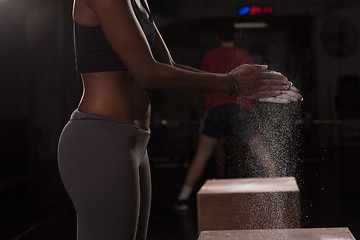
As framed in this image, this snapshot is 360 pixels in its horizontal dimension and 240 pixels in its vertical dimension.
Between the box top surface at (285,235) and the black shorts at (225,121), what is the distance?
262cm

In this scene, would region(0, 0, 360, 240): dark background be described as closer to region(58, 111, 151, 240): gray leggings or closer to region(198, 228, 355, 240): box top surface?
region(198, 228, 355, 240): box top surface

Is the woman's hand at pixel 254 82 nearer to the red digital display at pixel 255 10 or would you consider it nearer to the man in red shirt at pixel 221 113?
the man in red shirt at pixel 221 113

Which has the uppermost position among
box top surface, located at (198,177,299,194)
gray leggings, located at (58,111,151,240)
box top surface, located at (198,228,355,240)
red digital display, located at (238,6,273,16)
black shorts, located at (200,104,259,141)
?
red digital display, located at (238,6,273,16)

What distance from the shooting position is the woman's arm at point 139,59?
5.45 feet

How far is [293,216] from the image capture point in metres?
3.58

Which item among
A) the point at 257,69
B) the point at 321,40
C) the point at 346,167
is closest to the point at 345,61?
the point at 321,40

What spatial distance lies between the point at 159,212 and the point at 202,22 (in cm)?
230

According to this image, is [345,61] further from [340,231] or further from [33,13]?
[340,231]

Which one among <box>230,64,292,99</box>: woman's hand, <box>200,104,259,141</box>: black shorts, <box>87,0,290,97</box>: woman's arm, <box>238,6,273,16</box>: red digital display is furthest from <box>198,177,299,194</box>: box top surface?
<box>238,6,273,16</box>: red digital display

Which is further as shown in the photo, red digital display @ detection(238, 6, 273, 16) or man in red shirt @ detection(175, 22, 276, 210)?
red digital display @ detection(238, 6, 273, 16)

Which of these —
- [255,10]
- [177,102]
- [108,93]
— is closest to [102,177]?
[108,93]

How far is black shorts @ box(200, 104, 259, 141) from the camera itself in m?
5.64

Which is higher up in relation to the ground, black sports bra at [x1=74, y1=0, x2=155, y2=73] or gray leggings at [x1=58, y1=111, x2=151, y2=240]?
black sports bra at [x1=74, y1=0, x2=155, y2=73]

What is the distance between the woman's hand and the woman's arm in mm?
19
